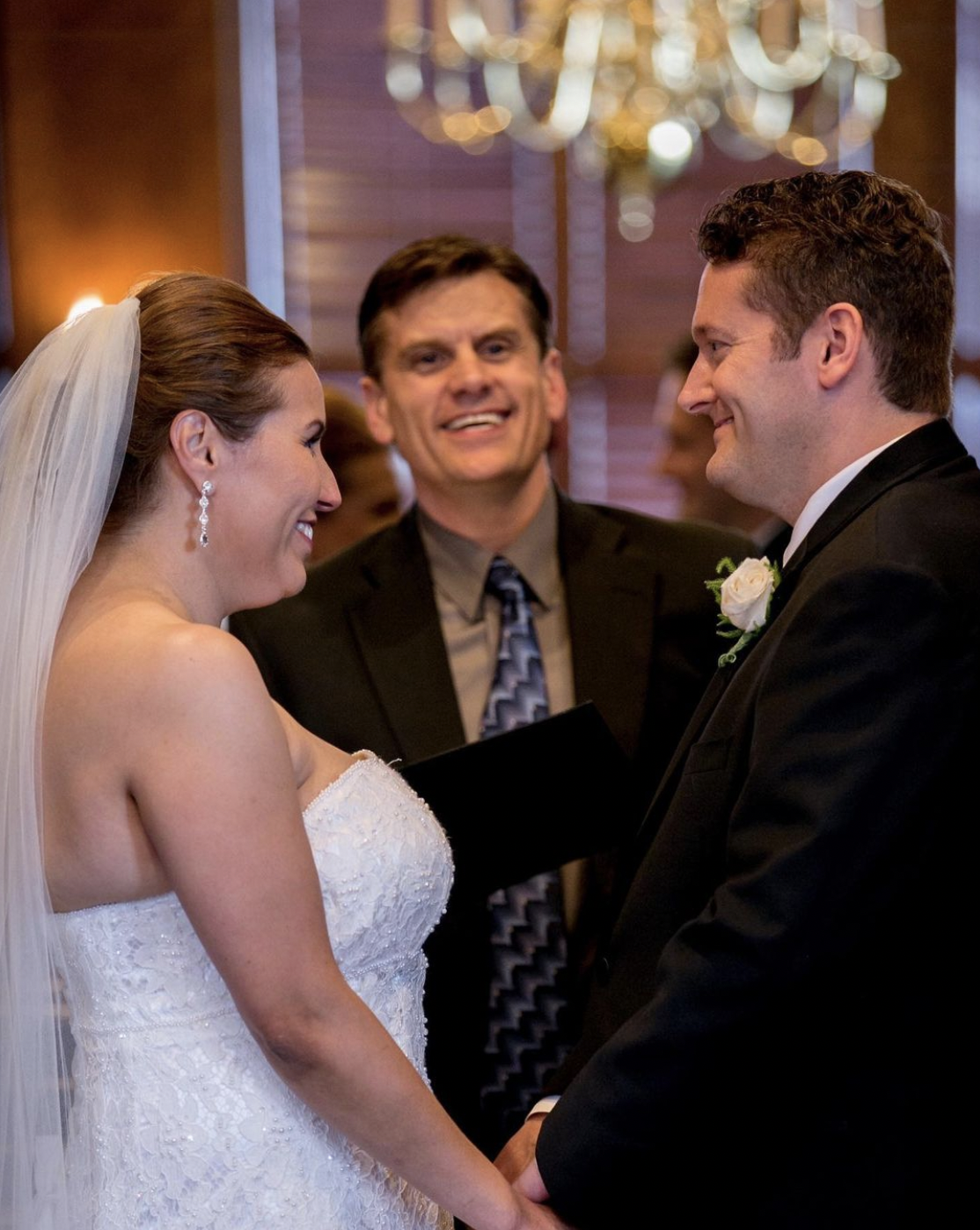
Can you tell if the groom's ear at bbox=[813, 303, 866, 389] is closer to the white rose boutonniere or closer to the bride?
the white rose boutonniere

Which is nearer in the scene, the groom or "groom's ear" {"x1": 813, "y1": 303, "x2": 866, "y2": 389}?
the groom

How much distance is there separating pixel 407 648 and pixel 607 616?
397 mm

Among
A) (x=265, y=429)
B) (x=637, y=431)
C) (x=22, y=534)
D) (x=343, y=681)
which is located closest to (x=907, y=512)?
(x=265, y=429)

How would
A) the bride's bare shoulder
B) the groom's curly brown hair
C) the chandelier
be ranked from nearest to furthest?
the bride's bare shoulder → the groom's curly brown hair → the chandelier

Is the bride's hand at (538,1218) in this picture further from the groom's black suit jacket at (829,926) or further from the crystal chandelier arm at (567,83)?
the crystal chandelier arm at (567,83)

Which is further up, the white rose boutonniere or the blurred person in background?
the white rose boutonniere

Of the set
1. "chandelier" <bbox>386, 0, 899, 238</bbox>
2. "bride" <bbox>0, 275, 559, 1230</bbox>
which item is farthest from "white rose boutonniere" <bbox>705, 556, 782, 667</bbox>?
"chandelier" <bbox>386, 0, 899, 238</bbox>

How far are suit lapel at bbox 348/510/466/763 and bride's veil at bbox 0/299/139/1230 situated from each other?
1013mm

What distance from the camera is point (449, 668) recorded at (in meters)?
3.04

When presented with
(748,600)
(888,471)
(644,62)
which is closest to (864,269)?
(888,471)

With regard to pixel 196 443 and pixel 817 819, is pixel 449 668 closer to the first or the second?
pixel 196 443

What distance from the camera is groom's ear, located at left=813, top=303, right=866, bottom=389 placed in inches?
82.3

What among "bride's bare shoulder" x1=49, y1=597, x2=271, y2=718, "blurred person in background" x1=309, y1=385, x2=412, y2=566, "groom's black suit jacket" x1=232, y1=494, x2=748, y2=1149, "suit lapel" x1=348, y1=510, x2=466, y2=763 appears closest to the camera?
"bride's bare shoulder" x1=49, y1=597, x2=271, y2=718

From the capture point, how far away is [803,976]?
6.28 feet
